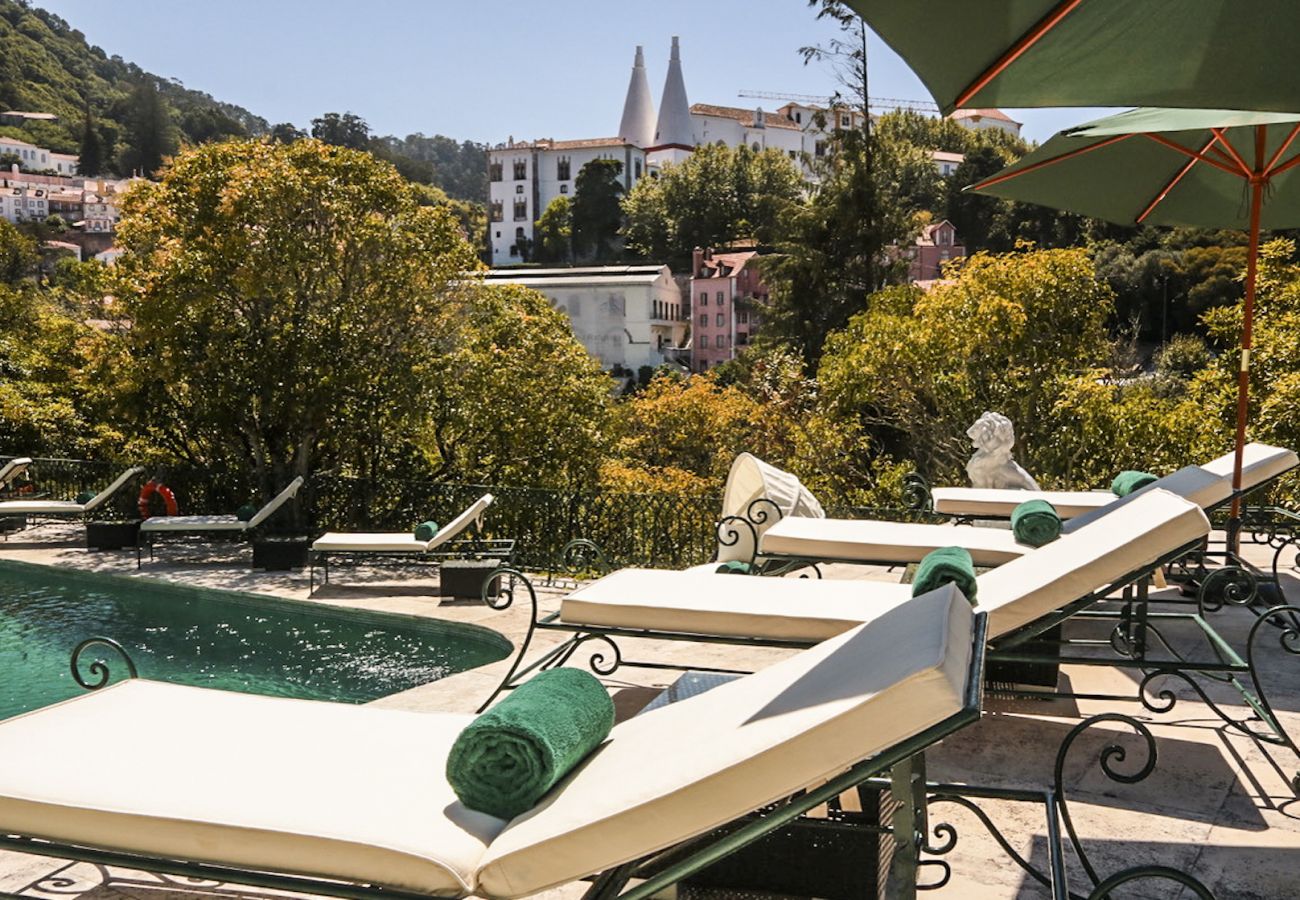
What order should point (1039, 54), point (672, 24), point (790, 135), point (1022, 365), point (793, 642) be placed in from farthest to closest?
point (672, 24) → point (790, 135) → point (1022, 365) → point (793, 642) → point (1039, 54)

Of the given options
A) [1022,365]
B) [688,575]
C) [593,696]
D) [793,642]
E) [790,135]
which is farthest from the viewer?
[790,135]

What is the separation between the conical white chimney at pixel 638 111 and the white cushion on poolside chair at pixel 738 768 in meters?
138

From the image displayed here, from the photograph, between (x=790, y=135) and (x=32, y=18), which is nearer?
(x=790, y=135)

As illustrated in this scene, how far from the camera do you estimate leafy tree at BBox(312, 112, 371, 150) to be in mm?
119500

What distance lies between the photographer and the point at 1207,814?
12.2ft

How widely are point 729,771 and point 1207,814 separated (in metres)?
2.43

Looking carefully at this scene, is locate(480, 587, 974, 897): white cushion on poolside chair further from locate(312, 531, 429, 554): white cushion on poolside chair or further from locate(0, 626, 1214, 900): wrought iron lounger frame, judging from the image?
locate(312, 531, 429, 554): white cushion on poolside chair

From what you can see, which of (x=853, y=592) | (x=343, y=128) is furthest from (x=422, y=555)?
(x=343, y=128)

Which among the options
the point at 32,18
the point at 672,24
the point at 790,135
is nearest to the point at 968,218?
the point at 790,135

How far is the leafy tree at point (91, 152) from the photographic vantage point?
130 meters

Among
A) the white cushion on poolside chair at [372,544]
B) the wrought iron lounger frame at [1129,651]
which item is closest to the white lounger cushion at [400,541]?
the white cushion on poolside chair at [372,544]

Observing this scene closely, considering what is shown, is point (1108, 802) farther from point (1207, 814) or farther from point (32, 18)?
point (32, 18)

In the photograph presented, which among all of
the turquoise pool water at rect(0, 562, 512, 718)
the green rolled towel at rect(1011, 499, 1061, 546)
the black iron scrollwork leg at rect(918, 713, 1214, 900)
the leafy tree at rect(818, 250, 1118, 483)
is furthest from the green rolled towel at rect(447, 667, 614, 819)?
the leafy tree at rect(818, 250, 1118, 483)

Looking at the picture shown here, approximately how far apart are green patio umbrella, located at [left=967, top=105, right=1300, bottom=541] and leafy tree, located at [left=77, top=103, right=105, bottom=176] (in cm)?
14551
